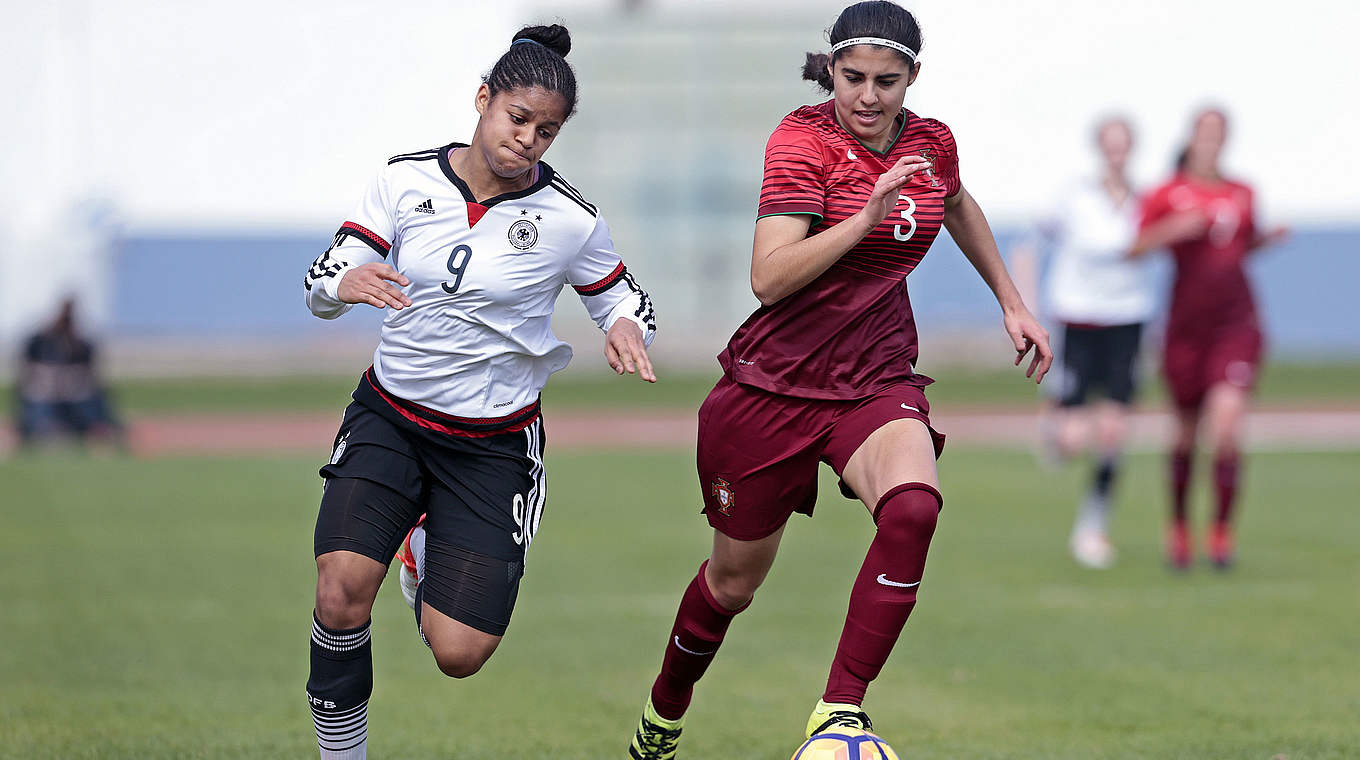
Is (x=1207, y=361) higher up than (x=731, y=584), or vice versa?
(x=731, y=584)

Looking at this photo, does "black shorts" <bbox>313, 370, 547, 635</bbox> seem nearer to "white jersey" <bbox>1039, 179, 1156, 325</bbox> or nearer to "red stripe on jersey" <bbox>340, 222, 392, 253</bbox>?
"red stripe on jersey" <bbox>340, 222, 392, 253</bbox>

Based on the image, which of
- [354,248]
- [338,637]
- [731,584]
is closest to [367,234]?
[354,248]

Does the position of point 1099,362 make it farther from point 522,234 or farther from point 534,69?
point 534,69

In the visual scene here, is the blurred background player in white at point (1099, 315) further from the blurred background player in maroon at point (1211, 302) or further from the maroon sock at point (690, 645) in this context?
the maroon sock at point (690, 645)

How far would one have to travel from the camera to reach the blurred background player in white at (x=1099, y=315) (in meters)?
9.45

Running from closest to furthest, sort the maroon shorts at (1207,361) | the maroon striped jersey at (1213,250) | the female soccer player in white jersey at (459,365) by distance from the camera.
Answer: the female soccer player in white jersey at (459,365), the maroon shorts at (1207,361), the maroon striped jersey at (1213,250)

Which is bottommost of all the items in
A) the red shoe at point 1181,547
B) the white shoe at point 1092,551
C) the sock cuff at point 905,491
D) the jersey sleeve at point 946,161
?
the white shoe at point 1092,551

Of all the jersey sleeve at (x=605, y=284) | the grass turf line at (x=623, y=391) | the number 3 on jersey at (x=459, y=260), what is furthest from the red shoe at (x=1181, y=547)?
the grass turf line at (x=623, y=391)

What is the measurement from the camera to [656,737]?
4.91m

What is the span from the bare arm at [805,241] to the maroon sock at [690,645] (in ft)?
3.28

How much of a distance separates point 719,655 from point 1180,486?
366 centimetres

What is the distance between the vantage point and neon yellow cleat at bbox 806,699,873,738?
12.9ft

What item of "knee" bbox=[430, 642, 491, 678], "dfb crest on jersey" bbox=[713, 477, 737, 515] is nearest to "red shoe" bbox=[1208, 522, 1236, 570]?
"dfb crest on jersey" bbox=[713, 477, 737, 515]

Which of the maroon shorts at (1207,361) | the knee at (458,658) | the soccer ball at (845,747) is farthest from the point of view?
the maroon shorts at (1207,361)
